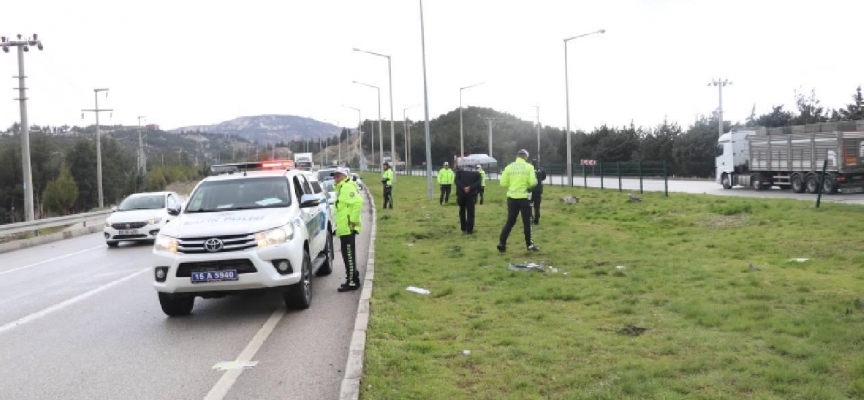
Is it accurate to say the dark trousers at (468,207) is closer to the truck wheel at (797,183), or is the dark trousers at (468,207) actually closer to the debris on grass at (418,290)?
the debris on grass at (418,290)

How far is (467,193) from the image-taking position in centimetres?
1669

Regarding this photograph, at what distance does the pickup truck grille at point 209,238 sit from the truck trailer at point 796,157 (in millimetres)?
19675

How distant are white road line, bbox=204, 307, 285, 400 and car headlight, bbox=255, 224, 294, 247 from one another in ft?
3.10

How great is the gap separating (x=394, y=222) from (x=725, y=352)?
1614 cm

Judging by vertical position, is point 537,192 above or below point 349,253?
above

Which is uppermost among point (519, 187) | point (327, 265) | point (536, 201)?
point (519, 187)

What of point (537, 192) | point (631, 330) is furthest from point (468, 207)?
point (631, 330)

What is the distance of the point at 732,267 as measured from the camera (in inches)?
398

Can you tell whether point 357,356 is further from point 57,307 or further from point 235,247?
point 57,307

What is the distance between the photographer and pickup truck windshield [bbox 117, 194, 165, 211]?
19.9 m

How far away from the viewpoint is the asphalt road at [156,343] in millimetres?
5766

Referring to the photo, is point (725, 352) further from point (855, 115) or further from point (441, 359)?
point (855, 115)

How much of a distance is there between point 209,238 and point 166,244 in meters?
0.59

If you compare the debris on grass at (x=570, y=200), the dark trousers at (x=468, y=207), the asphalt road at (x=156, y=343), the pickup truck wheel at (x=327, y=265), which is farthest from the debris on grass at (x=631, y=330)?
the debris on grass at (x=570, y=200)
